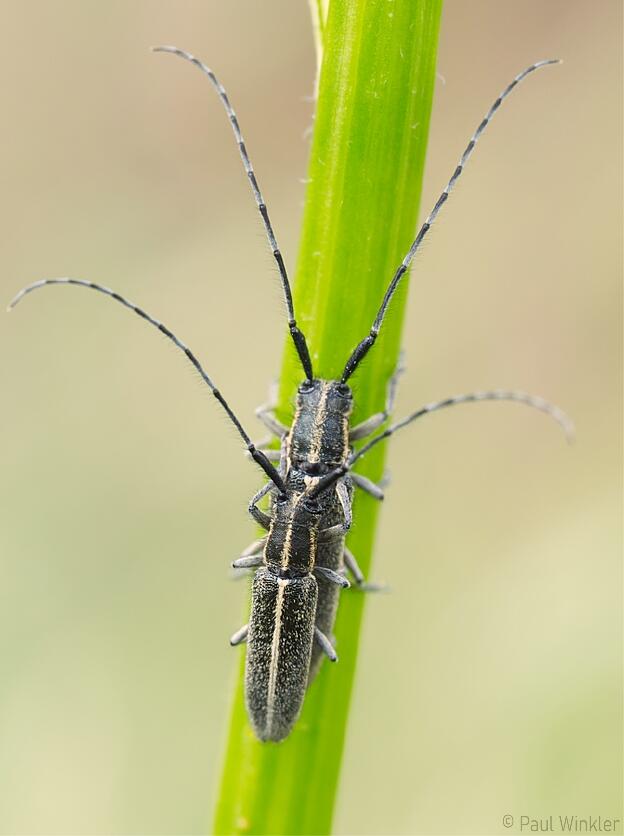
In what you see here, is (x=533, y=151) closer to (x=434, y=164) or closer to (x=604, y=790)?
(x=434, y=164)

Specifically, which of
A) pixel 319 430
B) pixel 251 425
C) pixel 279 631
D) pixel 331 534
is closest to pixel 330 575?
pixel 331 534

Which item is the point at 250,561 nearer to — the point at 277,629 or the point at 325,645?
the point at 277,629

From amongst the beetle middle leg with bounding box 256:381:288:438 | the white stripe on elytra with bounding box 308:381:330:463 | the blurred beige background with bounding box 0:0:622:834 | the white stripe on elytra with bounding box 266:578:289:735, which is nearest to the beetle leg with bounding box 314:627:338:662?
the white stripe on elytra with bounding box 266:578:289:735

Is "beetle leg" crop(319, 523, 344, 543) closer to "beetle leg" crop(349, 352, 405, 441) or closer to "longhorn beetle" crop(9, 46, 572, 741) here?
"longhorn beetle" crop(9, 46, 572, 741)

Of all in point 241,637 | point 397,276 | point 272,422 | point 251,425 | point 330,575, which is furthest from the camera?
point 251,425

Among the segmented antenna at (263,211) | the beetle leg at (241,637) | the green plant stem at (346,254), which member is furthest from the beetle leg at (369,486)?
the beetle leg at (241,637)

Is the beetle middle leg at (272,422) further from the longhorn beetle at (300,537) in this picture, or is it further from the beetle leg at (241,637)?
the beetle leg at (241,637)

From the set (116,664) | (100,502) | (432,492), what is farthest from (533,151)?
(116,664)
